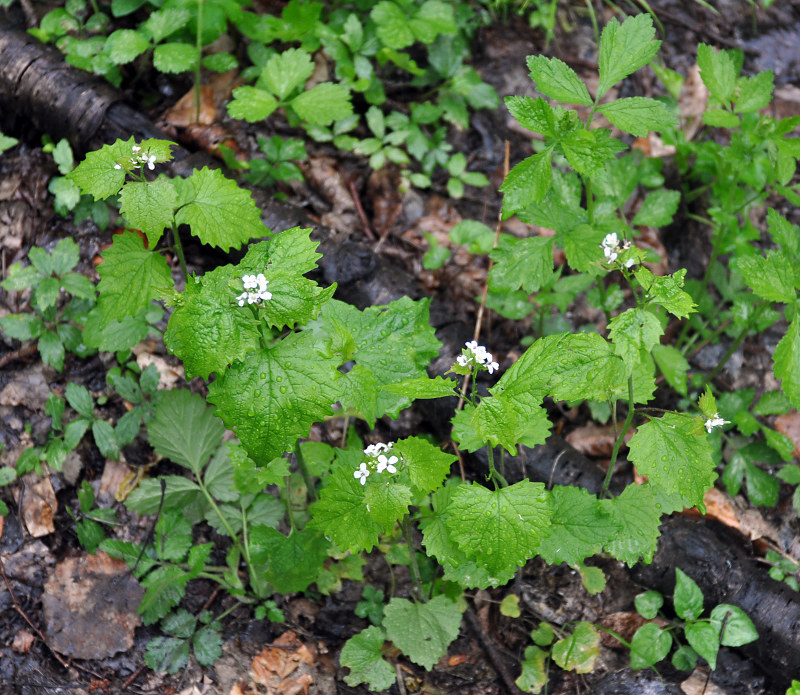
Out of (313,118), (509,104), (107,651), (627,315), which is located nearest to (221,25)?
(313,118)

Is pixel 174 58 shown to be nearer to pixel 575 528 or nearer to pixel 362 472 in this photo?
pixel 362 472

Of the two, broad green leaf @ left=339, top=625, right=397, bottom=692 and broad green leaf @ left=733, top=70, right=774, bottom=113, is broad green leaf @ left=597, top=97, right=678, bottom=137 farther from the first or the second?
broad green leaf @ left=339, top=625, right=397, bottom=692

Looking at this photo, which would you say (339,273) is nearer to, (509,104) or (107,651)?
(509,104)

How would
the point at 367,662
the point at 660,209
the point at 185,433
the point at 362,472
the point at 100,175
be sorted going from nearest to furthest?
the point at 362,472, the point at 100,175, the point at 367,662, the point at 185,433, the point at 660,209

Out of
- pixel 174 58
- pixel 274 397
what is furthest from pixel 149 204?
pixel 174 58

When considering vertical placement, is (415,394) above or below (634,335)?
below

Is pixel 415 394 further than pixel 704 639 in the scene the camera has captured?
No

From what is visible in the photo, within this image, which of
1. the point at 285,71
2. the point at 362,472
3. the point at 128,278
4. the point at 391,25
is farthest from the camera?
the point at 391,25
